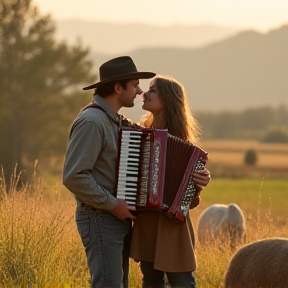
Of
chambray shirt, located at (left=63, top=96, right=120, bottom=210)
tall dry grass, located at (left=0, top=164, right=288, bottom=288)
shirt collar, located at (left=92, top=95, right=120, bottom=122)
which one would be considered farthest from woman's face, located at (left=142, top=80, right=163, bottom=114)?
tall dry grass, located at (left=0, top=164, right=288, bottom=288)

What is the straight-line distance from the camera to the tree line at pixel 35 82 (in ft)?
151

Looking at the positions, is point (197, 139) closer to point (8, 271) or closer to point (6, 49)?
point (8, 271)

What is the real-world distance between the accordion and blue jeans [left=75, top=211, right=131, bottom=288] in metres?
0.23

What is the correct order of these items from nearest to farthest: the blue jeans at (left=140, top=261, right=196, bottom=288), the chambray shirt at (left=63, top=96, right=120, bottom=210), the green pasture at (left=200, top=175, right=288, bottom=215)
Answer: the chambray shirt at (left=63, top=96, right=120, bottom=210), the blue jeans at (left=140, top=261, right=196, bottom=288), the green pasture at (left=200, top=175, right=288, bottom=215)

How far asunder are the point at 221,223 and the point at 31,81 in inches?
1364

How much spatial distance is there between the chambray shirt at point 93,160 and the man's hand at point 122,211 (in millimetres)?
37

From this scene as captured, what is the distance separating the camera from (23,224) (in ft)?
27.8

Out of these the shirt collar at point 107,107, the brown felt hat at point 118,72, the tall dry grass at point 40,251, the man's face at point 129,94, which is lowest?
the tall dry grass at point 40,251

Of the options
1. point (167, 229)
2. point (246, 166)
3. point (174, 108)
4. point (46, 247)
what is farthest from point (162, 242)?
point (246, 166)

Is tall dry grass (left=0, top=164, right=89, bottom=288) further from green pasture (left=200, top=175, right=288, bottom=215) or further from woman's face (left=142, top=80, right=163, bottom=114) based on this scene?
green pasture (left=200, top=175, right=288, bottom=215)

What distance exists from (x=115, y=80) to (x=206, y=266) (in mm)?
3893

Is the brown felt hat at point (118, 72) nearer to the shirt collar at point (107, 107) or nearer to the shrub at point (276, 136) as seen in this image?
the shirt collar at point (107, 107)

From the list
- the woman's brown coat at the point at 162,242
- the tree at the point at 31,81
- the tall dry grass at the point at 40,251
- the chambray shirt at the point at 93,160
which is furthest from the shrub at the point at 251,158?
the chambray shirt at the point at 93,160

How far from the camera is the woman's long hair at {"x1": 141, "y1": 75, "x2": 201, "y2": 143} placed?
6496 millimetres
